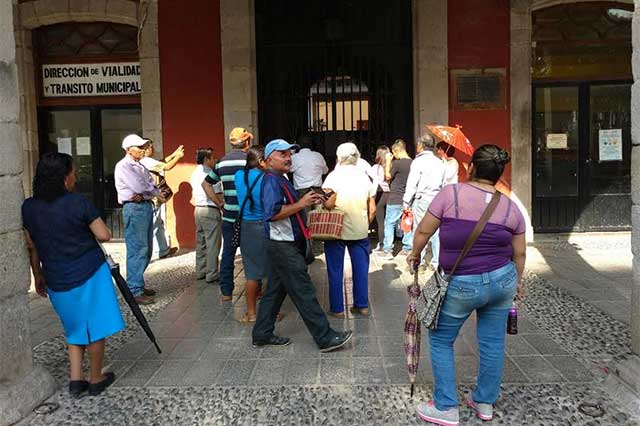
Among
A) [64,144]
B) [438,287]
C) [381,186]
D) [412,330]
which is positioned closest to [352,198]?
[412,330]

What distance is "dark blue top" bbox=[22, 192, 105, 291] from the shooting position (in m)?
3.92

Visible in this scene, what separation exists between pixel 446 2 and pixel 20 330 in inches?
306

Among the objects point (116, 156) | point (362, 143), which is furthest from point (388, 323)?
point (116, 156)

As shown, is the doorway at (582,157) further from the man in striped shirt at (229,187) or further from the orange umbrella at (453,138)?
the man in striped shirt at (229,187)

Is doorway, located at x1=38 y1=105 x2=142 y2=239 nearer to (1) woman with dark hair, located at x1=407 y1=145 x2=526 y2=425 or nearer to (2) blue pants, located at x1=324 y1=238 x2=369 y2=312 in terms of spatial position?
(2) blue pants, located at x1=324 y1=238 x2=369 y2=312

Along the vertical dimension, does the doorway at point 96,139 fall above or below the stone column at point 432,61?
below

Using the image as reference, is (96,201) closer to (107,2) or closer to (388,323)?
(107,2)

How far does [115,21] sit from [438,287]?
819 cm

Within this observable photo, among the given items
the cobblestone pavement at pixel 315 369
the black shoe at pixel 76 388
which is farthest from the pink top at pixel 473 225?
the black shoe at pixel 76 388

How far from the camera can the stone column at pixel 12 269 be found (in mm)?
3791

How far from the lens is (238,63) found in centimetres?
936

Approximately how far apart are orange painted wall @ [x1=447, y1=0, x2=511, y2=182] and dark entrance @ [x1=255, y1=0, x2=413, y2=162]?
3.00 ft

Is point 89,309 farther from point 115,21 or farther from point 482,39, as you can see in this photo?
point 482,39

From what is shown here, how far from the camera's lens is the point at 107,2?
30.7ft
